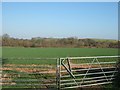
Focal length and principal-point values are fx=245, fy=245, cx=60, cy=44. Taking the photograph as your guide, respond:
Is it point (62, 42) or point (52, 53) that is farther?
point (62, 42)

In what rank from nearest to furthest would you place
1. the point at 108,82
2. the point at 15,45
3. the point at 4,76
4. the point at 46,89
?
the point at 46,89 → the point at 108,82 → the point at 4,76 → the point at 15,45

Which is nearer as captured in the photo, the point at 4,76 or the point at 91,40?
the point at 4,76

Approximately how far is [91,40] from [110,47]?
4.60m

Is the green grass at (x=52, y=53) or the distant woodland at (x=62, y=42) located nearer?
the green grass at (x=52, y=53)

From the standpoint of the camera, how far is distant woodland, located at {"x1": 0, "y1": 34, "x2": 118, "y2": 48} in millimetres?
53500

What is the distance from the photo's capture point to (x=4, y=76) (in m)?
11.8

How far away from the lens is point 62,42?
Result: 58.2 m

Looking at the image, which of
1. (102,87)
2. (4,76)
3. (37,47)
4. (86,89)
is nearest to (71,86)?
(86,89)

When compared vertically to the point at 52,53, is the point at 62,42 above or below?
above

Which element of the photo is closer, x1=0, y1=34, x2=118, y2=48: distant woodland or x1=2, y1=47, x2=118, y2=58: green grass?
x1=2, y1=47, x2=118, y2=58: green grass

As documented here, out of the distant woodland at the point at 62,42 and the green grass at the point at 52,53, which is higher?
the distant woodland at the point at 62,42

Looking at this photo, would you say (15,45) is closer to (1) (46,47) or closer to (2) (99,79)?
(1) (46,47)

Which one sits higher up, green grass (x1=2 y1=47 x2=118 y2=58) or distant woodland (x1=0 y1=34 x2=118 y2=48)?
distant woodland (x1=0 y1=34 x2=118 y2=48)

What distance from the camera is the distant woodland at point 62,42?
53.5 meters
